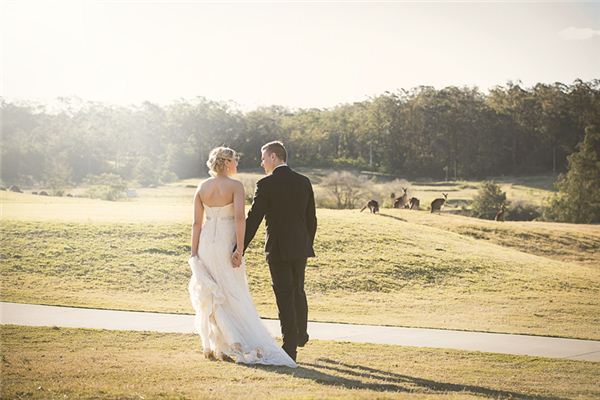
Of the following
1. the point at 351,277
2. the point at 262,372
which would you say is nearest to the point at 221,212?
the point at 262,372

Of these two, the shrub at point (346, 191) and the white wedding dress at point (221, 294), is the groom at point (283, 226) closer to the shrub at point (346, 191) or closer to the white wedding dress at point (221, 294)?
the white wedding dress at point (221, 294)

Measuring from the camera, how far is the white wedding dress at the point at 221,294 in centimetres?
1007

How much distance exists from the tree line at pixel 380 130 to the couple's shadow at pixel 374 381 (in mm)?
61267

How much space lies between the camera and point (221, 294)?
1009cm

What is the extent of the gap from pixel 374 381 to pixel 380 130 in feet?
245

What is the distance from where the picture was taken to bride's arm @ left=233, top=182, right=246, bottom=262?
33.0 feet

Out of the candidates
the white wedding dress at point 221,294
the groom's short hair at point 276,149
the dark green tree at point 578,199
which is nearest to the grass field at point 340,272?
the white wedding dress at point 221,294

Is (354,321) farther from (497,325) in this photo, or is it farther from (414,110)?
(414,110)

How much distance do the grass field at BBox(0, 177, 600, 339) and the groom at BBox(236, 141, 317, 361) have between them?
18.7 feet

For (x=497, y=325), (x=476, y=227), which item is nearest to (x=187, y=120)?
(x=476, y=227)

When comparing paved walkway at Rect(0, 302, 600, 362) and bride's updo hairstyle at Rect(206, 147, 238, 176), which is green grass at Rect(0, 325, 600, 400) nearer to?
paved walkway at Rect(0, 302, 600, 362)

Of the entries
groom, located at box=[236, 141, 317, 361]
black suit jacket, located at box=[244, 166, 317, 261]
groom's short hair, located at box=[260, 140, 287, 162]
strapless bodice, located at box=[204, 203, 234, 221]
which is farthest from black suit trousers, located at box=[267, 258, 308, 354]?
groom's short hair, located at box=[260, 140, 287, 162]

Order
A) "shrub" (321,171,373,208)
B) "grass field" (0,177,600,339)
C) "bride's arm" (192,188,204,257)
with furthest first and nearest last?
1. "shrub" (321,171,373,208)
2. "grass field" (0,177,600,339)
3. "bride's arm" (192,188,204,257)

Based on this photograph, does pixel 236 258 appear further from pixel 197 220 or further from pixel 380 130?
pixel 380 130
